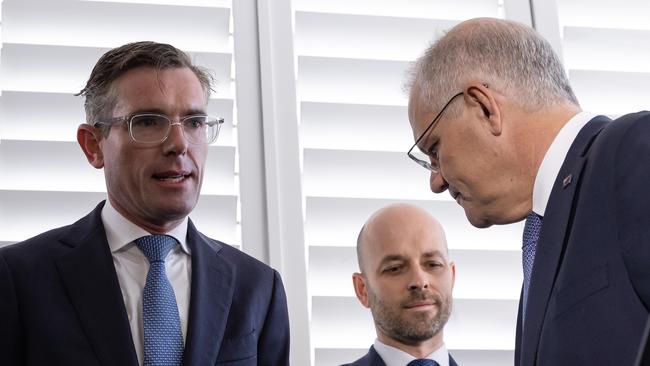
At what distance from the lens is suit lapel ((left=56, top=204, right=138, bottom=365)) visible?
2.17 meters

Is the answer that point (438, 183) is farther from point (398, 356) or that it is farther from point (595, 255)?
point (398, 356)

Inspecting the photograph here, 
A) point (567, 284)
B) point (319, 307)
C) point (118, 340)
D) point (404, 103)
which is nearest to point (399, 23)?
point (404, 103)

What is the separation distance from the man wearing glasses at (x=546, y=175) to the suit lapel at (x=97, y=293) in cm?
76

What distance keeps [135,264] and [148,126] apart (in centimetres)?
33

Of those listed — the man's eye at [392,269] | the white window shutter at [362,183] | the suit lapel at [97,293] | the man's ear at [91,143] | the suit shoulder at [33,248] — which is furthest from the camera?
the white window shutter at [362,183]

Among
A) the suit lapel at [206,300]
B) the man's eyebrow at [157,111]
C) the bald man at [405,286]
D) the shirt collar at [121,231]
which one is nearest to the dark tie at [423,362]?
the bald man at [405,286]

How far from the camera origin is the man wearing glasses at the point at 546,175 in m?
1.54

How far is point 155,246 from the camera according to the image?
238 cm

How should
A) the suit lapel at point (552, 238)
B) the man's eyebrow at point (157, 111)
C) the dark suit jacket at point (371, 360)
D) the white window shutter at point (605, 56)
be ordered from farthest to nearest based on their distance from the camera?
1. the white window shutter at point (605, 56)
2. the dark suit jacket at point (371, 360)
3. the man's eyebrow at point (157, 111)
4. the suit lapel at point (552, 238)

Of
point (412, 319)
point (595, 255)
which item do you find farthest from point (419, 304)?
point (595, 255)

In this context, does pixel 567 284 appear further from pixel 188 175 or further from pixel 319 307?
pixel 319 307

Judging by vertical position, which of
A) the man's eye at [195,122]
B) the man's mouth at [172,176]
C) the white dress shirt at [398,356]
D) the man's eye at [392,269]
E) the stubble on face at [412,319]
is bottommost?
the white dress shirt at [398,356]

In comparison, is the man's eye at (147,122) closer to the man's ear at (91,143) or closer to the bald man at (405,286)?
the man's ear at (91,143)

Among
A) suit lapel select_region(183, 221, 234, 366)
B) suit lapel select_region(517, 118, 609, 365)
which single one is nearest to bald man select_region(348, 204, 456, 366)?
suit lapel select_region(183, 221, 234, 366)
